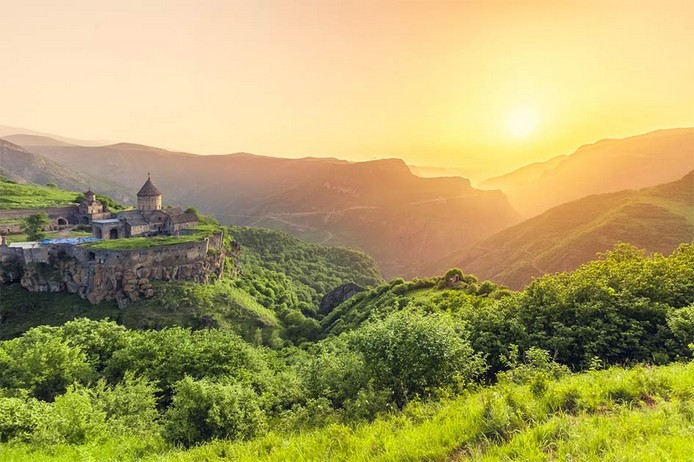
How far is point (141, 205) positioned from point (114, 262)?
17453 mm

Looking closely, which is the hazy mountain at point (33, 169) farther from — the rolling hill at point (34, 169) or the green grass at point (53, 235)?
the green grass at point (53, 235)

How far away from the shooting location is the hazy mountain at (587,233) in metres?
74.9

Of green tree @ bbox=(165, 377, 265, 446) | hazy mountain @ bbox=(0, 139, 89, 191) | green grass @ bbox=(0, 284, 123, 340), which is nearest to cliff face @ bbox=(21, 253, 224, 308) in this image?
green grass @ bbox=(0, 284, 123, 340)

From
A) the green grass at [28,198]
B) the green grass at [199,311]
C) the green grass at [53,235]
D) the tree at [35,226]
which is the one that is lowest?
the green grass at [199,311]

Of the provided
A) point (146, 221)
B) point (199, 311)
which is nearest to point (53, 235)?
point (146, 221)

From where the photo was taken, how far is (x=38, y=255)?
4669 centimetres

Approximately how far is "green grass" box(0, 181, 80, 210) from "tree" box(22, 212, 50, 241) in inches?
386

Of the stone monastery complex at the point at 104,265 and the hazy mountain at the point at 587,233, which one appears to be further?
the hazy mountain at the point at 587,233

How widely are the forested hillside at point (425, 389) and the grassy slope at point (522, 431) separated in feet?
0.12

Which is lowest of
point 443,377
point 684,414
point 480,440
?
point 443,377

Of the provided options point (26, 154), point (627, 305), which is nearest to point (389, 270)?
point (627, 305)

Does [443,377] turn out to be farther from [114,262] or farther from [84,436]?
[114,262]

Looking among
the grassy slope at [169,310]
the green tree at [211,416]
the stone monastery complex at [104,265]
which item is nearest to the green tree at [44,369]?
the green tree at [211,416]

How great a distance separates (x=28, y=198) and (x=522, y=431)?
93.5 meters
